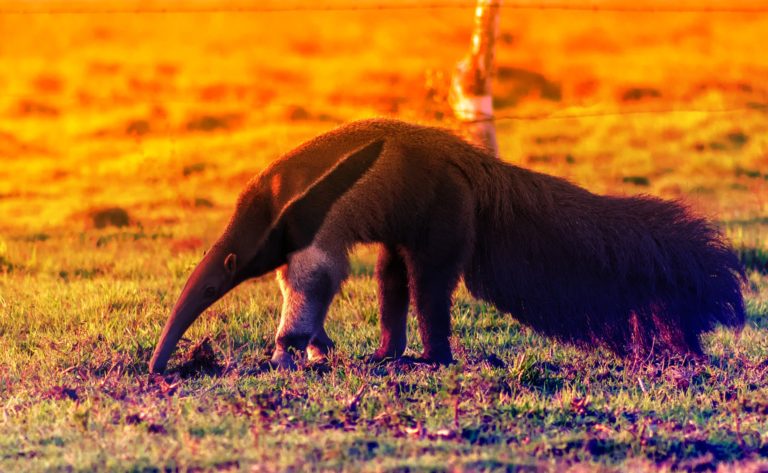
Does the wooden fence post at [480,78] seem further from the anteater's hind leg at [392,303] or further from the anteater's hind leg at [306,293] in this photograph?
the anteater's hind leg at [306,293]

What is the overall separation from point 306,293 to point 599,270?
1.66 m

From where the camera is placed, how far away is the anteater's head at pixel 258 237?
6137mm

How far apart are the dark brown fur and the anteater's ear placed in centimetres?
5

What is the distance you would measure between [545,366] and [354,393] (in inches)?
54.7

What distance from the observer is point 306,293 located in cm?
614

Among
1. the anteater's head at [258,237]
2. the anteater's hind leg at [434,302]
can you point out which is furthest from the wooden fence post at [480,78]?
the anteater's head at [258,237]

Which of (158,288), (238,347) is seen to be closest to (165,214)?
(158,288)

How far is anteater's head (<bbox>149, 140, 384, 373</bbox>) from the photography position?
20.1ft

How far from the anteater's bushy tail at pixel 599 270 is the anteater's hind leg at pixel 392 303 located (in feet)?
1.46

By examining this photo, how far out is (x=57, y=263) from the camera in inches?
395

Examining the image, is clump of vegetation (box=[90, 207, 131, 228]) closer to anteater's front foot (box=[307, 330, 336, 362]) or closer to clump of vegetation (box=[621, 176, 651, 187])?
anteater's front foot (box=[307, 330, 336, 362])

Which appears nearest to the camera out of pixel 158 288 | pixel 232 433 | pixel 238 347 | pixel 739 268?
pixel 232 433

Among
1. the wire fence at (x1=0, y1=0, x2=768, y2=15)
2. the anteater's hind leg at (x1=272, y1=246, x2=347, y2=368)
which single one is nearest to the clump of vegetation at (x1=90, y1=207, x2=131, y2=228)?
the wire fence at (x1=0, y1=0, x2=768, y2=15)

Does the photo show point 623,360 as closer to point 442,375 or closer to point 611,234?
point 611,234
